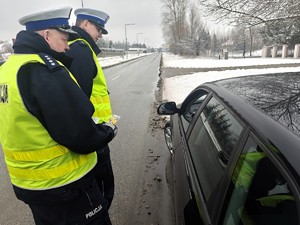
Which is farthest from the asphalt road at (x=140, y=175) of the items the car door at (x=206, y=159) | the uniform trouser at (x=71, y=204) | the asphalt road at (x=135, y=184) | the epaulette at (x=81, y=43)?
the epaulette at (x=81, y=43)

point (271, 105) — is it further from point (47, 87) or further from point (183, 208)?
point (47, 87)

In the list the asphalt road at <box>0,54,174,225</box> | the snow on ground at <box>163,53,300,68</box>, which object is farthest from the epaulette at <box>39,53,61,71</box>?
the snow on ground at <box>163,53,300,68</box>

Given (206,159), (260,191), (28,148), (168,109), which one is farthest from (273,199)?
(168,109)

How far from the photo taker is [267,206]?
1.18 meters

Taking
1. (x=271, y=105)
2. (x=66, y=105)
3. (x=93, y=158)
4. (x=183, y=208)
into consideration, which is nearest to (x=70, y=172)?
(x=93, y=158)

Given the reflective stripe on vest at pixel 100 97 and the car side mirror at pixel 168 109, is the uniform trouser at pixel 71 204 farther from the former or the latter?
the car side mirror at pixel 168 109

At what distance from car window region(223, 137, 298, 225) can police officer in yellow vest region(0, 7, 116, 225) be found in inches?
33.2

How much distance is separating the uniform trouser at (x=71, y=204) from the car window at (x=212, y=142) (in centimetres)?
71

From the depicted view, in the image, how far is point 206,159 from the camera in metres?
1.93

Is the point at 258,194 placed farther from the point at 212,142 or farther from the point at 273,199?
the point at 212,142

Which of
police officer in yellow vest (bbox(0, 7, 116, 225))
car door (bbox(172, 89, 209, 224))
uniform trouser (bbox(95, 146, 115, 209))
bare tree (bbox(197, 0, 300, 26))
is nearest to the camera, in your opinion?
police officer in yellow vest (bbox(0, 7, 116, 225))

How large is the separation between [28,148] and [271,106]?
1.34 m

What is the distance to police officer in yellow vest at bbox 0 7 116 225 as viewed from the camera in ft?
4.80

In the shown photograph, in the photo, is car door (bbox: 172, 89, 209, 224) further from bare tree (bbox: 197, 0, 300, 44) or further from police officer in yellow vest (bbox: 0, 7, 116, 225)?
bare tree (bbox: 197, 0, 300, 44)
